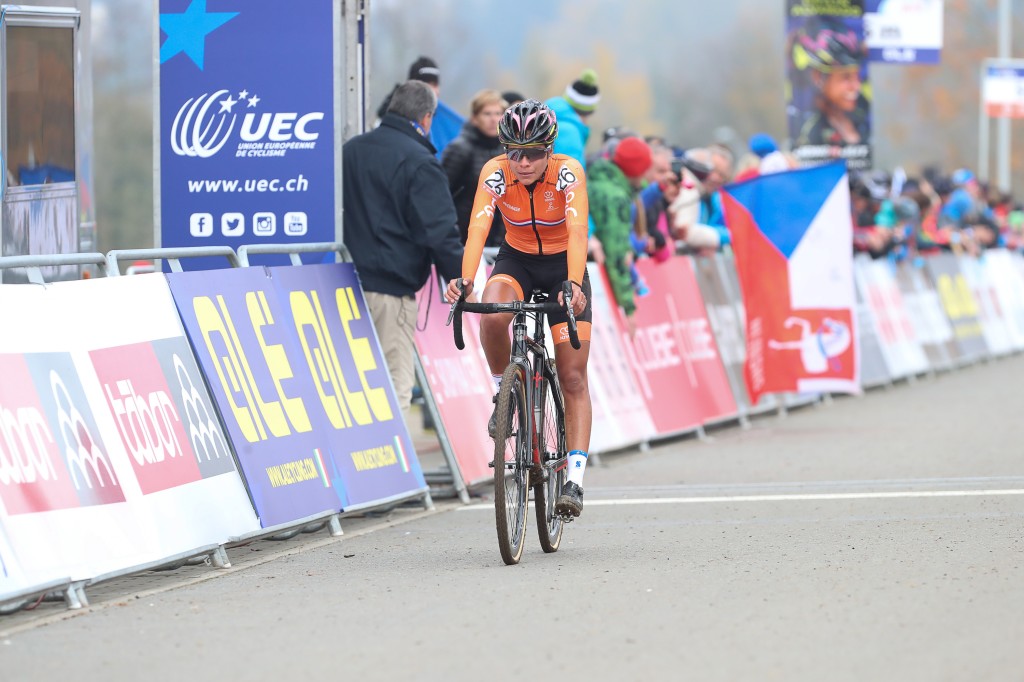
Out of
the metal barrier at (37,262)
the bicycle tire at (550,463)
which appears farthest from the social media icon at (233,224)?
the bicycle tire at (550,463)

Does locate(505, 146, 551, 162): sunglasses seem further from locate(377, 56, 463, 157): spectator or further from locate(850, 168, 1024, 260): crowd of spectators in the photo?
locate(850, 168, 1024, 260): crowd of spectators

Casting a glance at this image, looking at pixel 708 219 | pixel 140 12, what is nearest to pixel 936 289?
pixel 708 219

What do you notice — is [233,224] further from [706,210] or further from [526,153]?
[706,210]

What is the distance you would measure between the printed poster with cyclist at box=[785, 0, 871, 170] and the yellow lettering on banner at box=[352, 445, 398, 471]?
10265 millimetres

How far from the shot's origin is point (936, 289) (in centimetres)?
2492

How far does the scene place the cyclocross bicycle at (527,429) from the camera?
8328mm

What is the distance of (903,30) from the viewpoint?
2178 cm

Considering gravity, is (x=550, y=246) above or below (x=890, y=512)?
above

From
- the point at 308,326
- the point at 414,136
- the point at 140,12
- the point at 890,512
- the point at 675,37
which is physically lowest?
the point at 890,512

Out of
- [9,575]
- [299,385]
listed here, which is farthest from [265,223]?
[9,575]

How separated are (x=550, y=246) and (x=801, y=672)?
3.56 m

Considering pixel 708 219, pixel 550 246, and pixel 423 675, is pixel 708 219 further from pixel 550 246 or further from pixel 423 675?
pixel 423 675

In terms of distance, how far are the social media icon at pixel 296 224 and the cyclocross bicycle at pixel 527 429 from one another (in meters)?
2.60

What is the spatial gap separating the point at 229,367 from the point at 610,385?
17.9 ft
